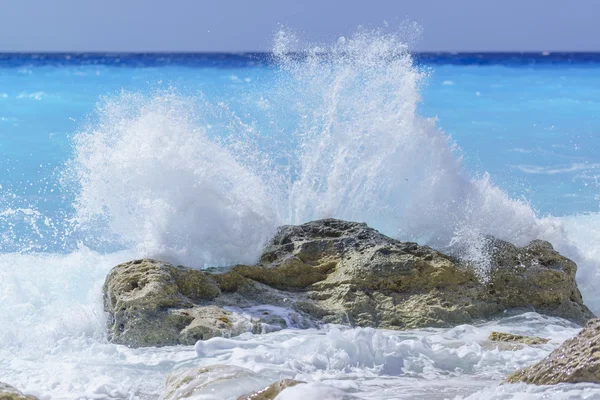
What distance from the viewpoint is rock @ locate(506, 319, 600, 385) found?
10.0 ft

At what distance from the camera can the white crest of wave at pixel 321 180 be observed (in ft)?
17.8

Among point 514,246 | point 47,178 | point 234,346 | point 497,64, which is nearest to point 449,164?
point 514,246

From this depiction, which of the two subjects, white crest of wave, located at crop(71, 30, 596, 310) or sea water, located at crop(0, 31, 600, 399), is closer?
sea water, located at crop(0, 31, 600, 399)

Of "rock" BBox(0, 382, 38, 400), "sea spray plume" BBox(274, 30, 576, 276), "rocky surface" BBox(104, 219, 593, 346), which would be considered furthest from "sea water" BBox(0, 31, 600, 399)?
"rock" BBox(0, 382, 38, 400)

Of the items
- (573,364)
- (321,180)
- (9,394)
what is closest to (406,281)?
(321,180)

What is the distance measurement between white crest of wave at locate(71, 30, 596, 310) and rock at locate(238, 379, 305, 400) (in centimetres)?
220

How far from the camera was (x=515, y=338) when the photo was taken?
437 cm

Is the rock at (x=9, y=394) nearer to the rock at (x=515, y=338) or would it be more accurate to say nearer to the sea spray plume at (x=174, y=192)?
the sea spray plume at (x=174, y=192)

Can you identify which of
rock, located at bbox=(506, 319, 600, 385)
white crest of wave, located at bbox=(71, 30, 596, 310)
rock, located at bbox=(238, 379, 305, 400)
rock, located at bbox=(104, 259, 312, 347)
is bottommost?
rock, located at bbox=(104, 259, 312, 347)

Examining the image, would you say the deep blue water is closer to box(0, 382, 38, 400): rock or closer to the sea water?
the sea water

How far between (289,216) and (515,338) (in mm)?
2159

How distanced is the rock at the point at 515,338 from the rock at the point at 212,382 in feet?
5.04

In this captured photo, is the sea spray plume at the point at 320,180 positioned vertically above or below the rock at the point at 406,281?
above

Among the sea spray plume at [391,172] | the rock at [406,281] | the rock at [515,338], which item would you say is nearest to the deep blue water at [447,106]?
the sea spray plume at [391,172]
